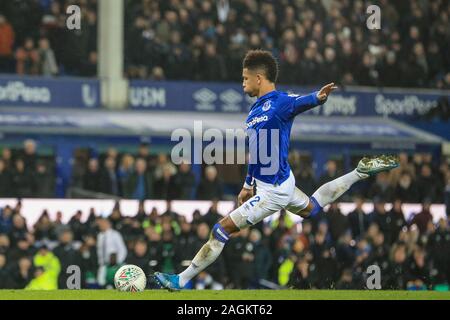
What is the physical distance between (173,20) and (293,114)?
16.0 metres

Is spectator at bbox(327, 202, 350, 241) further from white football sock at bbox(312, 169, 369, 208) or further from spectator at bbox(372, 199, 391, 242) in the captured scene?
white football sock at bbox(312, 169, 369, 208)

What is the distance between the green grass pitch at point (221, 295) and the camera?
11735 millimetres

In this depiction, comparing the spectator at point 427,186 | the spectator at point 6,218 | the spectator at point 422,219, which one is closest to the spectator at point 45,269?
the spectator at point 6,218

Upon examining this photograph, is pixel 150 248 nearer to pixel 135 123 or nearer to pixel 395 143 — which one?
pixel 135 123

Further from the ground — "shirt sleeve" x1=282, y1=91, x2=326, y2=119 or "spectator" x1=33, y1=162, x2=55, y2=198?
"shirt sleeve" x1=282, y1=91, x2=326, y2=119

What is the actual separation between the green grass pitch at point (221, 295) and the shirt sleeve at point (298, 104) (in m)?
1.86

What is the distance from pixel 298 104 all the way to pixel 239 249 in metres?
8.96

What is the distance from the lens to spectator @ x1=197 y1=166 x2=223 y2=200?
2283 cm

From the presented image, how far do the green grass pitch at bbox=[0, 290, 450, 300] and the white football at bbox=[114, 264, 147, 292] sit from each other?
128 millimetres

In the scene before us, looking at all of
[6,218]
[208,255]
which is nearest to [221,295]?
[208,255]

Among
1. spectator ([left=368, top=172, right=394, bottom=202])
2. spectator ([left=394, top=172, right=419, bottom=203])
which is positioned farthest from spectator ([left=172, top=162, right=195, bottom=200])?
spectator ([left=394, top=172, right=419, bottom=203])

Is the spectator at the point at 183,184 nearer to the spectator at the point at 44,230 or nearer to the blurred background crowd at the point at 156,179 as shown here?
the blurred background crowd at the point at 156,179

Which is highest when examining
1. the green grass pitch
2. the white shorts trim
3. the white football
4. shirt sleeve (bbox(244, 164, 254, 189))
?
shirt sleeve (bbox(244, 164, 254, 189))

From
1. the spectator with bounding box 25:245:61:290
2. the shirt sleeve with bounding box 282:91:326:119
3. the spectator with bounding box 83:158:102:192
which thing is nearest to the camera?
the shirt sleeve with bounding box 282:91:326:119
